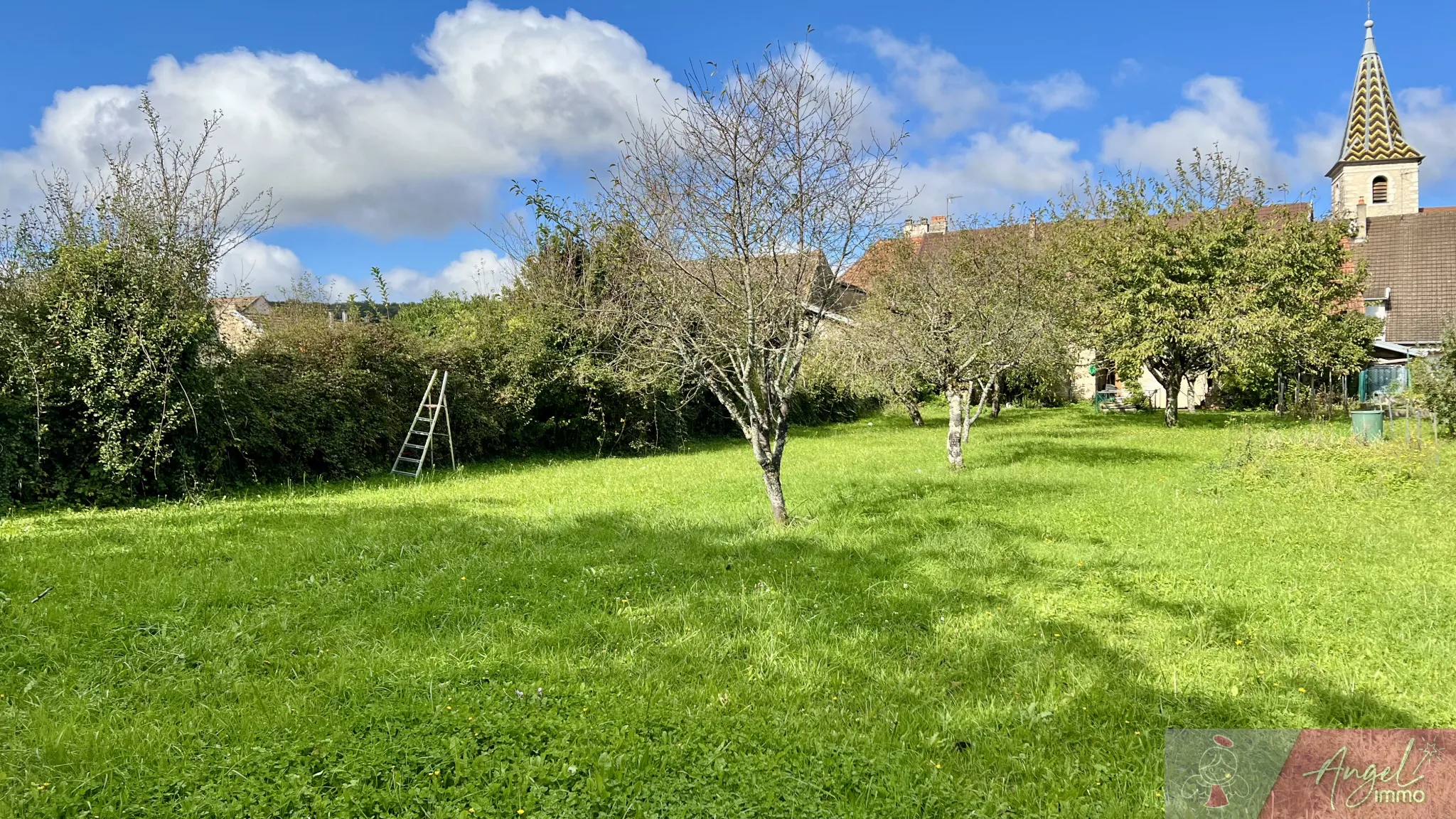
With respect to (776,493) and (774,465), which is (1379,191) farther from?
(776,493)

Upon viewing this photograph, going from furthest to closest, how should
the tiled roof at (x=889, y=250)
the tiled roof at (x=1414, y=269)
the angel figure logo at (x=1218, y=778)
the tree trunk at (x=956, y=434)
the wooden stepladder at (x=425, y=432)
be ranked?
1. the tiled roof at (x=1414, y=269)
2. the tiled roof at (x=889, y=250)
3. the wooden stepladder at (x=425, y=432)
4. the tree trunk at (x=956, y=434)
5. the angel figure logo at (x=1218, y=778)

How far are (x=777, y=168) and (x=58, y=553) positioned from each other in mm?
7346

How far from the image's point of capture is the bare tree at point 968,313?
Answer: 1262cm

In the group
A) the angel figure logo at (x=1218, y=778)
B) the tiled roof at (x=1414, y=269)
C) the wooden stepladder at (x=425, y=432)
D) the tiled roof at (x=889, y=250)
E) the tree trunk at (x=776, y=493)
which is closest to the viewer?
the angel figure logo at (x=1218, y=778)

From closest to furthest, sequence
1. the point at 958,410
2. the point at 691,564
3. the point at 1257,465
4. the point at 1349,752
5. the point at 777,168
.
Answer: the point at 1349,752, the point at 691,564, the point at 777,168, the point at 1257,465, the point at 958,410

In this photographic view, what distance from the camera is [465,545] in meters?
6.77

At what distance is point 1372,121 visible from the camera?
34.5 metres

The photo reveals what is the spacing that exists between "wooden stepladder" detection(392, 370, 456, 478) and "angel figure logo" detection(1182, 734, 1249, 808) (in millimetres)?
10966

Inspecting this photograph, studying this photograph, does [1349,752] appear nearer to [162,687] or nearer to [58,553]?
[162,687]

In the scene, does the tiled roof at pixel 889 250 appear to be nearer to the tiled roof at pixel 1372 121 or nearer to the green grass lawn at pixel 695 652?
the green grass lawn at pixel 695 652

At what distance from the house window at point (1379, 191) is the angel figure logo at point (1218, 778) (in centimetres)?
4333

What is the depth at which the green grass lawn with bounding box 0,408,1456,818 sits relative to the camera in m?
3.08

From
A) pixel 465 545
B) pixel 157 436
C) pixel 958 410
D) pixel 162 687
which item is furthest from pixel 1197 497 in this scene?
pixel 157 436

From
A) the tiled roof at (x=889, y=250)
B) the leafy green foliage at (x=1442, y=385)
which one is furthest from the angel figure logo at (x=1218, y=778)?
the tiled roof at (x=889, y=250)
